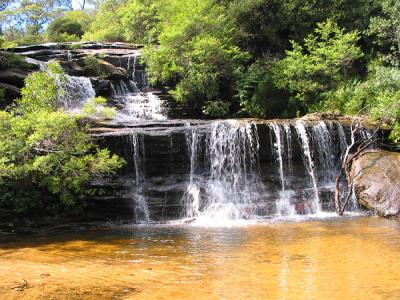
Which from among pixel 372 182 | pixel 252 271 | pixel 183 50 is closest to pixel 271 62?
pixel 183 50

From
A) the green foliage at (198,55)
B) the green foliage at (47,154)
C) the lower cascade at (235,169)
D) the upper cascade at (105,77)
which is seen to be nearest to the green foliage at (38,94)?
the green foliage at (47,154)

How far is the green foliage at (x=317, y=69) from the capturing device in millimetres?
20188

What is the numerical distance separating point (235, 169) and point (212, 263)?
727 cm

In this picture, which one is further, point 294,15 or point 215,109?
point 294,15

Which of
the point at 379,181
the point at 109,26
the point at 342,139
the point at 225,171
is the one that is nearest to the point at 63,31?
the point at 109,26

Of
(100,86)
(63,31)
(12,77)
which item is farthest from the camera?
(63,31)

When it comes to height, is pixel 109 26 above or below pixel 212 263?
above

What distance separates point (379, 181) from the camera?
44.1 ft

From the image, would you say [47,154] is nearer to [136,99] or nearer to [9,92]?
[9,92]

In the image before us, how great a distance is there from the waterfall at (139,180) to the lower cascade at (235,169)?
32 millimetres

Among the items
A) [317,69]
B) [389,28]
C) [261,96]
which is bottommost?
[261,96]

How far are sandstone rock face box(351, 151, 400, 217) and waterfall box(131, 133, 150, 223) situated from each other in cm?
682

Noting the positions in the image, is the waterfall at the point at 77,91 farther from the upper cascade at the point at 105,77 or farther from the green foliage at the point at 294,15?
the green foliage at the point at 294,15

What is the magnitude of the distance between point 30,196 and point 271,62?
14640 mm
